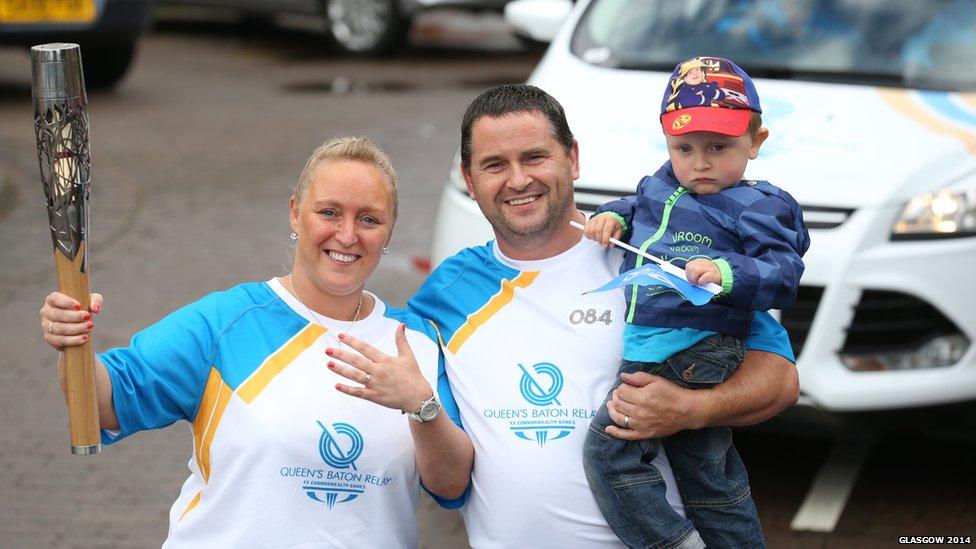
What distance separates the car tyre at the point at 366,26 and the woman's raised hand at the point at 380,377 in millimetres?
11898

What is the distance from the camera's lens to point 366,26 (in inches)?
577

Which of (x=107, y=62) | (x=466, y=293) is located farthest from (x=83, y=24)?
(x=466, y=293)

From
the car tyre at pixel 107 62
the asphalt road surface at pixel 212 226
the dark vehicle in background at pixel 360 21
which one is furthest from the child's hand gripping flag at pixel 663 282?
the dark vehicle in background at pixel 360 21

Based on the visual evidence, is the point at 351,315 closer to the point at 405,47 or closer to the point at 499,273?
the point at 499,273

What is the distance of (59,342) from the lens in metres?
2.72

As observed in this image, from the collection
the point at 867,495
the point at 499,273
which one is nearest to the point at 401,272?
the point at 867,495

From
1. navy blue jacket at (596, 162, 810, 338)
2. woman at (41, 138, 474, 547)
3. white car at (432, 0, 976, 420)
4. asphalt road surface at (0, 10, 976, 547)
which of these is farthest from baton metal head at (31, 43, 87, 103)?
asphalt road surface at (0, 10, 976, 547)

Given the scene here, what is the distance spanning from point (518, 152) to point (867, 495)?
7.96 ft

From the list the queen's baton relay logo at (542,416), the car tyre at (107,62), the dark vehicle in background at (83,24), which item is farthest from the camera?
the car tyre at (107,62)

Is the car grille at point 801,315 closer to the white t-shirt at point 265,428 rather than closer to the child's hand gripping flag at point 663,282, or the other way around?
the child's hand gripping flag at point 663,282

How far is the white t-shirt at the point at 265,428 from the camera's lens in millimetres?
2947

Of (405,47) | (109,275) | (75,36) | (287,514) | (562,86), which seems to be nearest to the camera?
(287,514)

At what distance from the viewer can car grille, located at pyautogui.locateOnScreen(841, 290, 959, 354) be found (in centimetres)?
439

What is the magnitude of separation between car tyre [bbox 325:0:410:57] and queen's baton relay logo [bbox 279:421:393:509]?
11.8m
